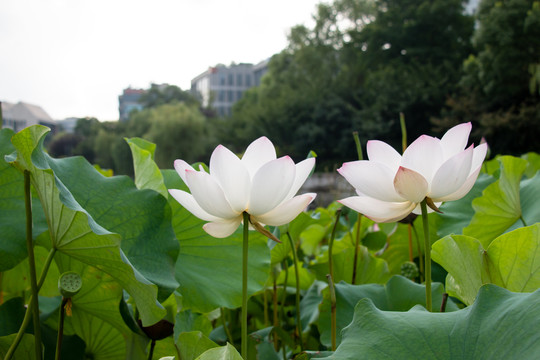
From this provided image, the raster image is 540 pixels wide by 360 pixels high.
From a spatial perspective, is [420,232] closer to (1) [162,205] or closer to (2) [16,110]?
(1) [162,205]

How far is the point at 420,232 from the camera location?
70cm

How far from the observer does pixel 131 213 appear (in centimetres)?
41

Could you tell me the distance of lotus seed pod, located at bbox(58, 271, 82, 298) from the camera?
1.00 feet

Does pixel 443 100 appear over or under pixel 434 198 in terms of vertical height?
over

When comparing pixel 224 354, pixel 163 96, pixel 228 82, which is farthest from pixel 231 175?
pixel 228 82

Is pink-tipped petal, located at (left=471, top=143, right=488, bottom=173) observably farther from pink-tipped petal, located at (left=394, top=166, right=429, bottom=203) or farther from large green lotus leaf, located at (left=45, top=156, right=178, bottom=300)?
large green lotus leaf, located at (left=45, top=156, right=178, bottom=300)

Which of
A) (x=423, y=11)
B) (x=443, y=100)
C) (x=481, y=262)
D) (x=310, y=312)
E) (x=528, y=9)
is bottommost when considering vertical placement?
(x=310, y=312)

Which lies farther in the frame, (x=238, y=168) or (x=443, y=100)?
(x=443, y=100)

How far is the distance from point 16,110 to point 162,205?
37.0m

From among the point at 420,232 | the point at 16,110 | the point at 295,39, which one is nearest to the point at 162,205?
the point at 420,232

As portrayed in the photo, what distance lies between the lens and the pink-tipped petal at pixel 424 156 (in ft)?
1.03

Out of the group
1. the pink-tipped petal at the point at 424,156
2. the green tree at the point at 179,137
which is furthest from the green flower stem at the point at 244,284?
the green tree at the point at 179,137

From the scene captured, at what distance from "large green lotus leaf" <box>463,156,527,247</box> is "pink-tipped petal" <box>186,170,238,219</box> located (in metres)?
0.35

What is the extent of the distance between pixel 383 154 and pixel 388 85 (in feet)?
45.8
